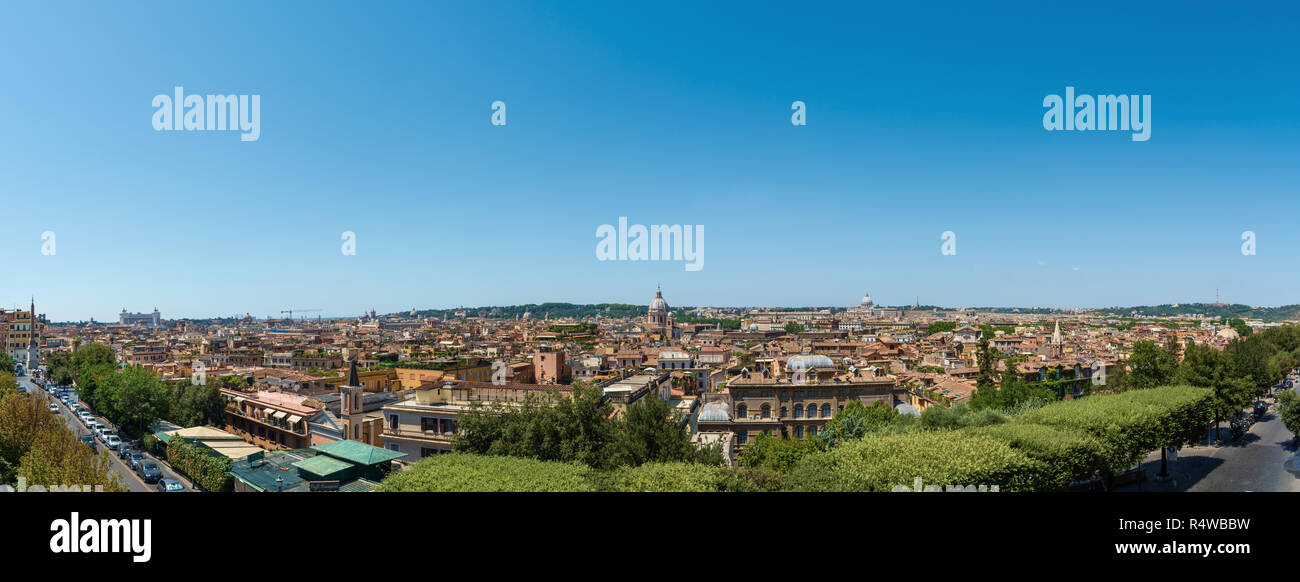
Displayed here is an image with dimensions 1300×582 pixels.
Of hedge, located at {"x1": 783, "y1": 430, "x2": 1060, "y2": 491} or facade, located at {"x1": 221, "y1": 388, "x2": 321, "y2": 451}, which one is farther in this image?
facade, located at {"x1": 221, "y1": 388, "x2": 321, "y2": 451}

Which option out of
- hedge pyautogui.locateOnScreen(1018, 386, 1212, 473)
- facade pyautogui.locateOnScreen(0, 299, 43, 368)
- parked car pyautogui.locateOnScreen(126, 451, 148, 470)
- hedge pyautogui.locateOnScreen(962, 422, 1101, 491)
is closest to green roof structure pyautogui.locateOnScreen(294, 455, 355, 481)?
parked car pyautogui.locateOnScreen(126, 451, 148, 470)

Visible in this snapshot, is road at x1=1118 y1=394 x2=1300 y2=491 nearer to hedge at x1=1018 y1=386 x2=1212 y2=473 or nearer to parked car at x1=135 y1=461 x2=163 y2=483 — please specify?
hedge at x1=1018 y1=386 x2=1212 y2=473

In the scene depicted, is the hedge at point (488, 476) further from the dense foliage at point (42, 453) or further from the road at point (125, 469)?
the road at point (125, 469)

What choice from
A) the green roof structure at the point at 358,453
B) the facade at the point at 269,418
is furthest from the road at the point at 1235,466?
the facade at the point at 269,418
